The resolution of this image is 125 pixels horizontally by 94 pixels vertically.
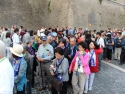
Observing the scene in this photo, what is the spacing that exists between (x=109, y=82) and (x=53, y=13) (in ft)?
62.7

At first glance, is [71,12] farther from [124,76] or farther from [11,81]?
[11,81]

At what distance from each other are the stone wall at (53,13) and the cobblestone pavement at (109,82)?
49.4 feet

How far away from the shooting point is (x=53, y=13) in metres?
24.2

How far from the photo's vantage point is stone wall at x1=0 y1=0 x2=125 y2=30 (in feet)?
68.6

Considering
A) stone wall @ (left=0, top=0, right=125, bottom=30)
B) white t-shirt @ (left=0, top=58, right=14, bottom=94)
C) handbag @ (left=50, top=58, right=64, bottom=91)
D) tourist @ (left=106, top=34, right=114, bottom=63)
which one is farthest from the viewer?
stone wall @ (left=0, top=0, right=125, bottom=30)

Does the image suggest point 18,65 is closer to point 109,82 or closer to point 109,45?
point 109,82

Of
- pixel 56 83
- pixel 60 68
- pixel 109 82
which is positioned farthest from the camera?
pixel 109 82

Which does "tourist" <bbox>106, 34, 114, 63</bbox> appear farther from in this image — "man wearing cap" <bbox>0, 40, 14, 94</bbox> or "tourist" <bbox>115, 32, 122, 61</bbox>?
"man wearing cap" <bbox>0, 40, 14, 94</bbox>

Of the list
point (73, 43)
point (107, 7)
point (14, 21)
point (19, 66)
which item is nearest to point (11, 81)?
point (19, 66)

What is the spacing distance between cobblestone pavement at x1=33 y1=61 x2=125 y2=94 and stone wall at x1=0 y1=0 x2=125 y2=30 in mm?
15046

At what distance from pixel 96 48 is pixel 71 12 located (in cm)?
1731

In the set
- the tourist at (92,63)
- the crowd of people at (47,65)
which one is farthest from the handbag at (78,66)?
the tourist at (92,63)

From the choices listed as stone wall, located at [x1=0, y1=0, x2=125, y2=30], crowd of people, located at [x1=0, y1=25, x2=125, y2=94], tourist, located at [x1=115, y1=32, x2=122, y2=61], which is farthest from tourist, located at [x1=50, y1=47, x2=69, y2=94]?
stone wall, located at [x1=0, y1=0, x2=125, y2=30]

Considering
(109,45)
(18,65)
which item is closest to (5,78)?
(18,65)
